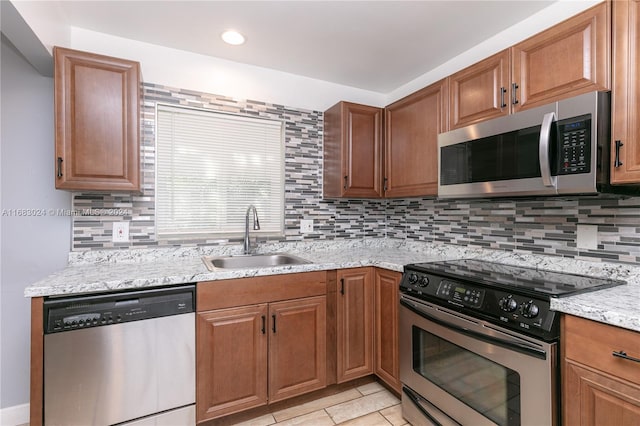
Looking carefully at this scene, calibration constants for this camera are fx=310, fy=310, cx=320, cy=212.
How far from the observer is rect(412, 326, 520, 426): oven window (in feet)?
4.34

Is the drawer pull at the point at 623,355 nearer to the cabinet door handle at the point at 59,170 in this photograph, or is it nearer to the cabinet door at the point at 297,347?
the cabinet door at the point at 297,347

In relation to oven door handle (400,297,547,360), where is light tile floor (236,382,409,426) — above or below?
below

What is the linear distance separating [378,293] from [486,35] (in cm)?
187

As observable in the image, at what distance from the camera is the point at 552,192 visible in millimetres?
1433

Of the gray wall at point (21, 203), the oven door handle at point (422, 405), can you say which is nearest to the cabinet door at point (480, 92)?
the oven door handle at point (422, 405)

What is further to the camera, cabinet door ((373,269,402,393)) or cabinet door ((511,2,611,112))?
cabinet door ((373,269,402,393))

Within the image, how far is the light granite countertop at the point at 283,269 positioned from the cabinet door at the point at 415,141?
57 centimetres

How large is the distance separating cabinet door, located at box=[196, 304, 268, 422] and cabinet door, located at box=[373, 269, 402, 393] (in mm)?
790

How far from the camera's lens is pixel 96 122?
1.76 metres

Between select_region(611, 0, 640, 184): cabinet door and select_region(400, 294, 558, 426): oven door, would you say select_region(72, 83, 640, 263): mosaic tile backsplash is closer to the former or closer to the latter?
select_region(611, 0, 640, 184): cabinet door

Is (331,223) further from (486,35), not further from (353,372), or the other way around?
(486,35)

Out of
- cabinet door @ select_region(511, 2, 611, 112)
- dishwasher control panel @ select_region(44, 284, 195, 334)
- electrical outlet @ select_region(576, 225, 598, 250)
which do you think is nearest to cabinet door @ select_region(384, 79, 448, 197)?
cabinet door @ select_region(511, 2, 611, 112)

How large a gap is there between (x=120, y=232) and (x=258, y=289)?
102 cm

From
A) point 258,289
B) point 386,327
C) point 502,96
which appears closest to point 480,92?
point 502,96
